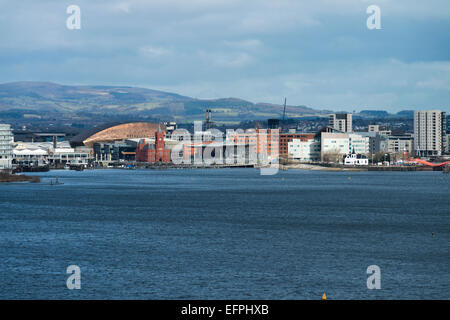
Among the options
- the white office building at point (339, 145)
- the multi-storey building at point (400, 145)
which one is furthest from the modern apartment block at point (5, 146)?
the multi-storey building at point (400, 145)

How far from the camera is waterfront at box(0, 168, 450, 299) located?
47.8 ft

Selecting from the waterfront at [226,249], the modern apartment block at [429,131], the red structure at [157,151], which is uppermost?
the modern apartment block at [429,131]

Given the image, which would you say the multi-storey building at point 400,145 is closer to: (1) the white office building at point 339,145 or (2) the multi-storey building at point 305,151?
(1) the white office building at point 339,145

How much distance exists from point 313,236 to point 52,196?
23238mm

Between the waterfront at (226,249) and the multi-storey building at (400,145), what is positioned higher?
the multi-storey building at (400,145)

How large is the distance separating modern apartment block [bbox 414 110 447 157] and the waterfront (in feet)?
379

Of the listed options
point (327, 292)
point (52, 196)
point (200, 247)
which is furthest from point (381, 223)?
point (52, 196)

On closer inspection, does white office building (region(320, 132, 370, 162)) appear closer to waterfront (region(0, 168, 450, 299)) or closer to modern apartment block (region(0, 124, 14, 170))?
modern apartment block (region(0, 124, 14, 170))

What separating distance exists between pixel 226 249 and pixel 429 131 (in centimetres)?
13500

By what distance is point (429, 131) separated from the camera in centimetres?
14725

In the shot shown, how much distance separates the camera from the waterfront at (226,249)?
47.8ft

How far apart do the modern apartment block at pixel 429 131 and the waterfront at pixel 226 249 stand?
115466mm

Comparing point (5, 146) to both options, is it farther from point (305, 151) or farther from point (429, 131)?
point (429, 131)

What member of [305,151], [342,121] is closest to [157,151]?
[305,151]
